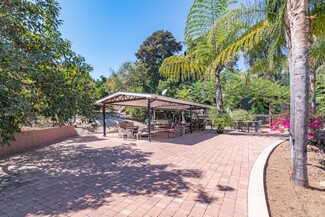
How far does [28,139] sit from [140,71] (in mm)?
21205

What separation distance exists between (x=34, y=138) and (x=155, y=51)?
2578 cm

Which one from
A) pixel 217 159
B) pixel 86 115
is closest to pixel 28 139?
pixel 86 115

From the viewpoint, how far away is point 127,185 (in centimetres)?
409

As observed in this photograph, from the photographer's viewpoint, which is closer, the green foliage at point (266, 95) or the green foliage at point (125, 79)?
the green foliage at point (266, 95)

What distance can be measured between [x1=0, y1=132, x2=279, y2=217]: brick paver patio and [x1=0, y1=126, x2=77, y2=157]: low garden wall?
3.81 feet

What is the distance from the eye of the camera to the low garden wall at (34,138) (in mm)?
7398

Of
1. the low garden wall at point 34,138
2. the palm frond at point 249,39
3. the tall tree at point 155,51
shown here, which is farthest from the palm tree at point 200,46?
the tall tree at point 155,51

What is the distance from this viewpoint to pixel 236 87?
20.7m

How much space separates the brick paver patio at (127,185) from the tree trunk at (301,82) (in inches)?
46.1

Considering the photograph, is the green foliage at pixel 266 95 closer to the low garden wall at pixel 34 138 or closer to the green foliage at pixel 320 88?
the green foliage at pixel 320 88

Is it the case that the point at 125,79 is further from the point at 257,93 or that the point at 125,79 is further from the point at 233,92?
the point at 257,93

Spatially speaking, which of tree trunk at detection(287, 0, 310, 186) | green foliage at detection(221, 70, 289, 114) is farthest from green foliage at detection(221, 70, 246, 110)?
tree trunk at detection(287, 0, 310, 186)

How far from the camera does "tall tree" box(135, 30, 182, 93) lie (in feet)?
100

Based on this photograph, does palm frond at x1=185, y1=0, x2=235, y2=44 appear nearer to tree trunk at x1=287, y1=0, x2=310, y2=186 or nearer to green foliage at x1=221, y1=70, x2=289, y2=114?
tree trunk at x1=287, y1=0, x2=310, y2=186
